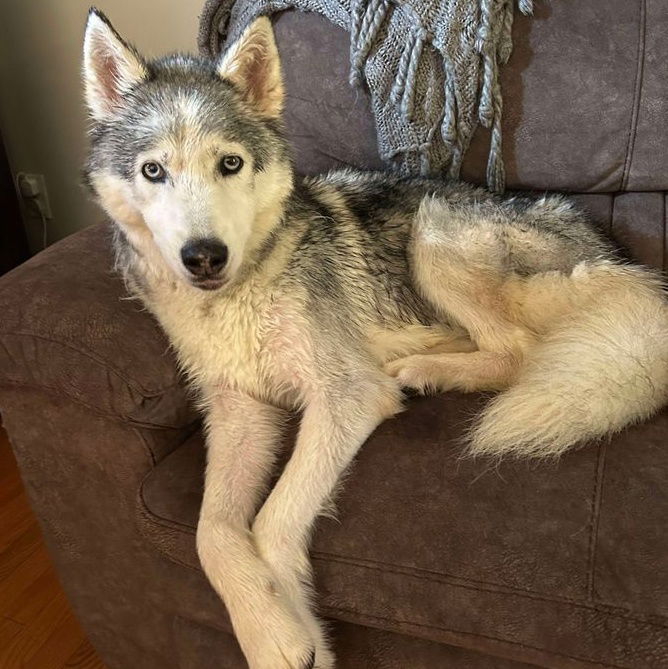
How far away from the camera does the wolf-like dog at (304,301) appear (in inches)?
51.3

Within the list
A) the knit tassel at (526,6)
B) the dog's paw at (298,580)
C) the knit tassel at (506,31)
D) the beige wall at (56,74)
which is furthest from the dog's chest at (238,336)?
the beige wall at (56,74)

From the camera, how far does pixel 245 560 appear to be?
1.26 meters

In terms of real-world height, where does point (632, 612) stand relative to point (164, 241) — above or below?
below

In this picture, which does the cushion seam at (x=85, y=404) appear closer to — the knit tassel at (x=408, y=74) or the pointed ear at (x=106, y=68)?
the pointed ear at (x=106, y=68)

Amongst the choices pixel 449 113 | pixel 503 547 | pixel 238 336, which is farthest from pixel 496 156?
pixel 503 547

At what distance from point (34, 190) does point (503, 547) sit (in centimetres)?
282

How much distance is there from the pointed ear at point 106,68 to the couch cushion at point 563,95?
0.65 m

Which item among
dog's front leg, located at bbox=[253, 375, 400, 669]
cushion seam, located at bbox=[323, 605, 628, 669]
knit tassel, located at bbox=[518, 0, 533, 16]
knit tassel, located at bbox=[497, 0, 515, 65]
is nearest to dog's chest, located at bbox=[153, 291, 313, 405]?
dog's front leg, located at bbox=[253, 375, 400, 669]

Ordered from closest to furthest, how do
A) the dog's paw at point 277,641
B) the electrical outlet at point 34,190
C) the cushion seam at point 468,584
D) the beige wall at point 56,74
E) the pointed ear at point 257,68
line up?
the cushion seam at point 468,584
the dog's paw at point 277,641
the pointed ear at point 257,68
the beige wall at point 56,74
the electrical outlet at point 34,190

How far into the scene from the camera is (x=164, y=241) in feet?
4.38

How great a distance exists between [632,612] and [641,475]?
279 millimetres

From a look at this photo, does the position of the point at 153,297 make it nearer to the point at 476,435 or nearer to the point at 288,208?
the point at 288,208

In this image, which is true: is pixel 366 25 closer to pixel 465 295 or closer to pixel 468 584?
pixel 465 295

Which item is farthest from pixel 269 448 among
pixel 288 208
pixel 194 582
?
pixel 288 208
